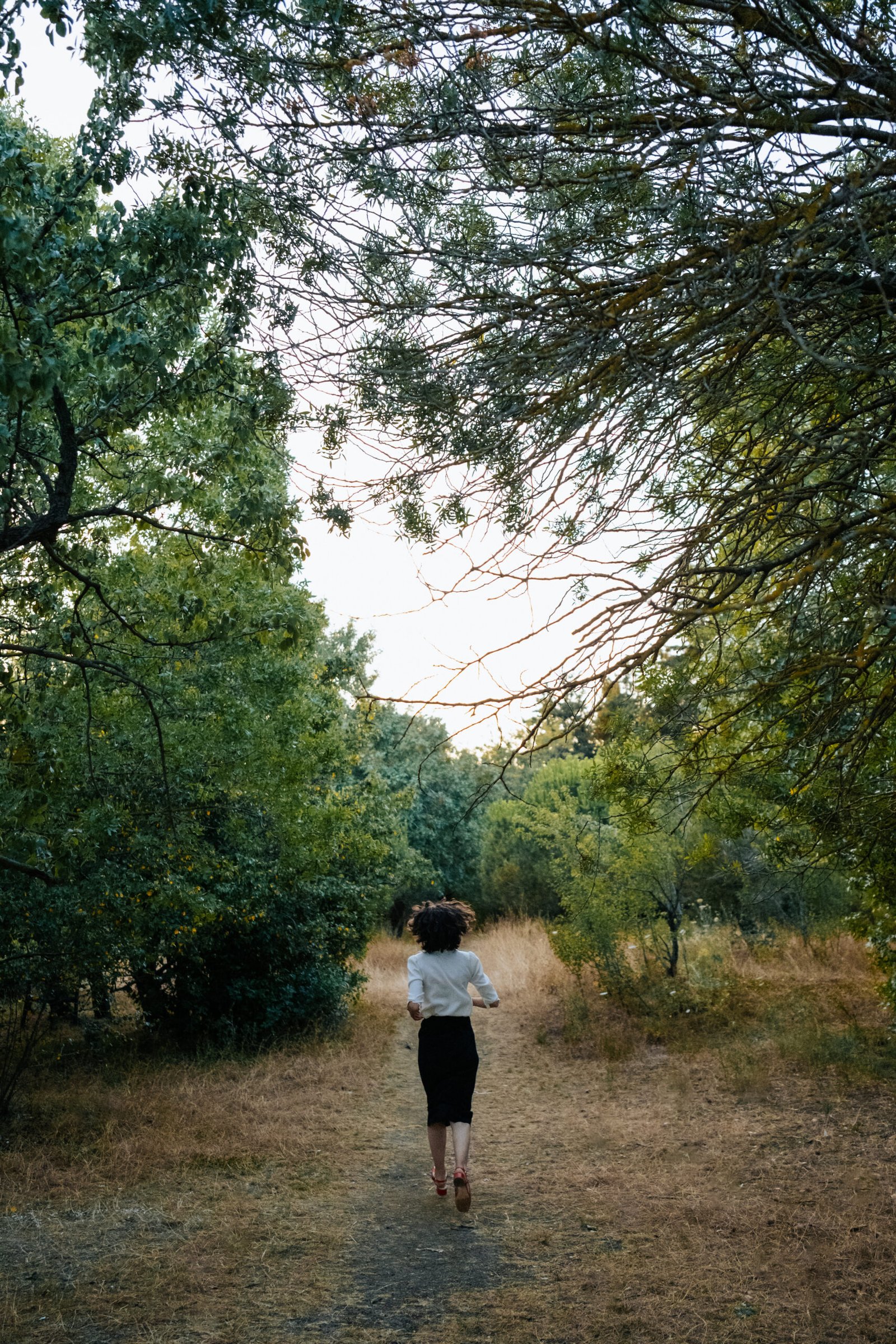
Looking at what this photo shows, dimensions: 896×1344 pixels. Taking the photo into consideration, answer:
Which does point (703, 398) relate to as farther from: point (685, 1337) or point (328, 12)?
point (685, 1337)

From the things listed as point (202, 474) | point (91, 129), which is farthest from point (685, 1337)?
point (91, 129)

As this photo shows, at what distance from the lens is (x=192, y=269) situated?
5.44m

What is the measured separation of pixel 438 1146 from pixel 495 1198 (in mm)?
604

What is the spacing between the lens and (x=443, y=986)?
19.9 feet

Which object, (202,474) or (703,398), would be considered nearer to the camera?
(703,398)

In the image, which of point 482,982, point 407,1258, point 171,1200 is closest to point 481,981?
point 482,982

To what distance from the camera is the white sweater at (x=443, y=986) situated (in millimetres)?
6066

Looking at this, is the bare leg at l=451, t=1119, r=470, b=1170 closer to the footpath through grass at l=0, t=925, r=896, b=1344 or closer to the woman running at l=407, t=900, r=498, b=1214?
the woman running at l=407, t=900, r=498, b=1214

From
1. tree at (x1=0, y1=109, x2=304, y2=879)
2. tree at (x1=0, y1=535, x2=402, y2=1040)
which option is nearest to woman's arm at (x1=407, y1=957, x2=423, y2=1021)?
tree at (x1=0, y1=535, x2=402, y2=1040)

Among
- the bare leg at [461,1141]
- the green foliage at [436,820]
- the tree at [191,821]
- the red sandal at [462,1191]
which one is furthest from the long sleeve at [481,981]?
the green foliage at [436,820]

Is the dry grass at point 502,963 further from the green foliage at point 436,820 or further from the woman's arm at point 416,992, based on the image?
the woman's arm at point 416,992

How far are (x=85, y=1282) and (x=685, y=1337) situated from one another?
2.94 metres

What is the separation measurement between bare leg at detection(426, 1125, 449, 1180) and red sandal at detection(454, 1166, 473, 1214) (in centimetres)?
28

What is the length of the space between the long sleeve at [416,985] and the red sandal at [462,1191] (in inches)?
38.5
